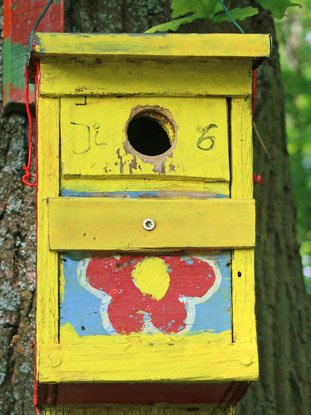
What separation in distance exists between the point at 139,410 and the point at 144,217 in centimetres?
67

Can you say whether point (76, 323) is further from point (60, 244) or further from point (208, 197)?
point (208, 197)

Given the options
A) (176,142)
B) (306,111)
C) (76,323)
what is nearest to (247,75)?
(176,142)

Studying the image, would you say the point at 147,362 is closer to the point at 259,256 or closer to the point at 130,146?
the point at 130,146

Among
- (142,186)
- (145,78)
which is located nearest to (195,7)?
(145,78)

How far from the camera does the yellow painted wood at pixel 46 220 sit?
7.95ft

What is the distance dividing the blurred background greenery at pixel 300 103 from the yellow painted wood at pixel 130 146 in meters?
3.51

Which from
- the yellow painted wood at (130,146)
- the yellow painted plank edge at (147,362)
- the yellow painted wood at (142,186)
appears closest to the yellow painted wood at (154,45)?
the yellow painted wood at (130,146)

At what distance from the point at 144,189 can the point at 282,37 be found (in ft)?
12.0

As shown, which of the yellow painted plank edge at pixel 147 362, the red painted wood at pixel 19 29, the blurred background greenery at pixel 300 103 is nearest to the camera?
the yellow painted plank edge at pixel 147 362

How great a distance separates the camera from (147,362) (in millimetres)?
2420

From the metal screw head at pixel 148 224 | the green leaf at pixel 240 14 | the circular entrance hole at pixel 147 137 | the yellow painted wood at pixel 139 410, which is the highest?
the green leaf at pixel 240 14

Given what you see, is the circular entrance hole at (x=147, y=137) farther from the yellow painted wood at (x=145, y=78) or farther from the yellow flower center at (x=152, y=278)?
the yellow flower center at (x=152, y=278)

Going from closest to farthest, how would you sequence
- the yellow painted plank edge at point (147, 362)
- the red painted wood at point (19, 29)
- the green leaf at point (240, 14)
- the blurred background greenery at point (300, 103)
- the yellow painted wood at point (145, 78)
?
the yellow painted plank edge at point (147, 362)
the yellow painted wood at point (145, 78)
the green leaf at point (240, 14)
the red painted wood at point (19, 29)
the blurred background greenery at point (300, 103)

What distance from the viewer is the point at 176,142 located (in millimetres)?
2529
